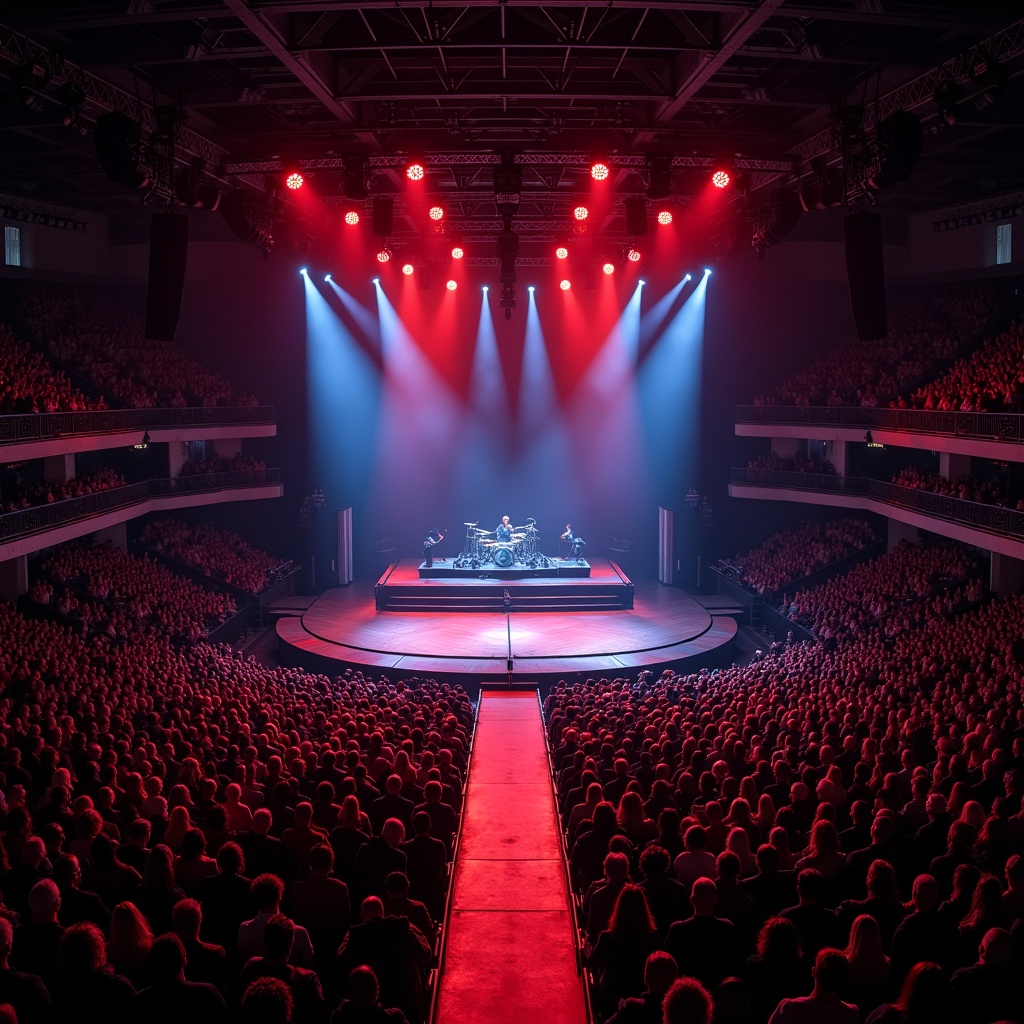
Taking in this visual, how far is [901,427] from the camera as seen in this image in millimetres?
23906

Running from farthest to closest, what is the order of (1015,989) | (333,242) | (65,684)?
1. (333,242)
2. (65,684)
3. (1015,989)

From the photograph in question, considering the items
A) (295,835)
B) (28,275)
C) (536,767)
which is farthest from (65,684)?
(28,275)

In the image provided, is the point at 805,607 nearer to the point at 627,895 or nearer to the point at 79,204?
the point at 627,895

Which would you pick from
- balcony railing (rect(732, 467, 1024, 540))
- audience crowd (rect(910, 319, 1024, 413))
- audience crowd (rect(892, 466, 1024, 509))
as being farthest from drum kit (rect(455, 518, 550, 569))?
audience crowd (rect(910, 319, 1024, 413))

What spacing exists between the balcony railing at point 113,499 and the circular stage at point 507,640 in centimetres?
475

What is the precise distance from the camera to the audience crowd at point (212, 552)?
89.4 feet

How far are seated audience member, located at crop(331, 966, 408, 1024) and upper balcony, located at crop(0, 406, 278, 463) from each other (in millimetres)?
17518

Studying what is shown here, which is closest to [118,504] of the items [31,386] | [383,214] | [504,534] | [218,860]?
[31,386]

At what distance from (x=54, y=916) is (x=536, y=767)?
27.7 feet

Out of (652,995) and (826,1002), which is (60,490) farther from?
(826,1002)

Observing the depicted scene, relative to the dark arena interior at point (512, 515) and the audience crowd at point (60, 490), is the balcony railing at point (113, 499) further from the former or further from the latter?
the audience crowd at point (60, 490)

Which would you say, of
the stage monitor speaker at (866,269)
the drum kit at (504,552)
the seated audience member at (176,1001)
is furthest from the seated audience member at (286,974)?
the drum kit at (504,552)

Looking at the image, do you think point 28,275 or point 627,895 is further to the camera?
point 28,275

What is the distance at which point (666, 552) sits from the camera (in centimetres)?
3125
